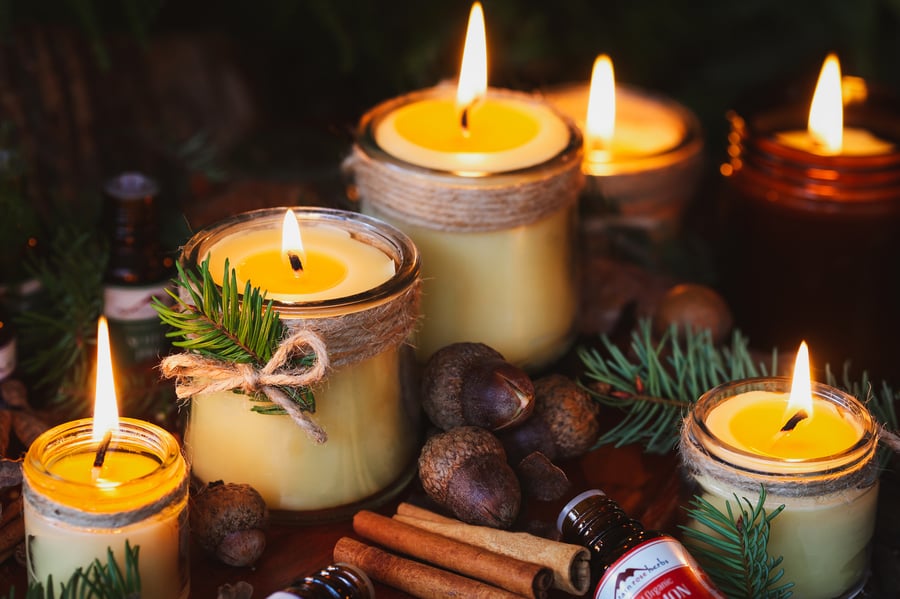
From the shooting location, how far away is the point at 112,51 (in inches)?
64.7

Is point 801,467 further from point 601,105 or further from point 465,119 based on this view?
point 601,105

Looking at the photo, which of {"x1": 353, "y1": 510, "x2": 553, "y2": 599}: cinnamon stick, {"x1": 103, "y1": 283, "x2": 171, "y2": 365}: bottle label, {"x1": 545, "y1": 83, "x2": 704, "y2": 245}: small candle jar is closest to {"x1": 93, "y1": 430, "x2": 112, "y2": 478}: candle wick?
{"x1": 353, "y1": 510, "x2": 553, "y2": 599}: cinnamon stick

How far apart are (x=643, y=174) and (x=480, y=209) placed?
50 centimetres

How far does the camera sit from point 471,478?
0.90 metres

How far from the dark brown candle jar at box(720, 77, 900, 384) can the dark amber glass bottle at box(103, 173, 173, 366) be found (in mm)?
657

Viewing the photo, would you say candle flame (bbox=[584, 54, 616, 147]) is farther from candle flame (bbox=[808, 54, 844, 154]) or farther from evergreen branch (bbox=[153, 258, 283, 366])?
evergreen branch (bbox=[153, 258, 283, 366])

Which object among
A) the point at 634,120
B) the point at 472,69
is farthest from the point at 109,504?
the point at 634,120

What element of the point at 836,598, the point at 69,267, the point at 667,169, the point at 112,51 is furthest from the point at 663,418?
the point at 112,51

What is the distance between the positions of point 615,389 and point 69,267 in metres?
0.57

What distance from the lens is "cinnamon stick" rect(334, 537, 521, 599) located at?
0.85m

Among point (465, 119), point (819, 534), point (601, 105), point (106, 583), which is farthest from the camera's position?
point (601, 105)

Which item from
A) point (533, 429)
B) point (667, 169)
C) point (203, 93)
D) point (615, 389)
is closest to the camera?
point (533, 429)

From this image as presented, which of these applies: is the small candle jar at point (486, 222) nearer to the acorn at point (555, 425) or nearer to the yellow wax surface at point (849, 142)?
the acorn at point (555, 425)

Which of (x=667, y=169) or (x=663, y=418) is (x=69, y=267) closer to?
(x=663, y=418)
